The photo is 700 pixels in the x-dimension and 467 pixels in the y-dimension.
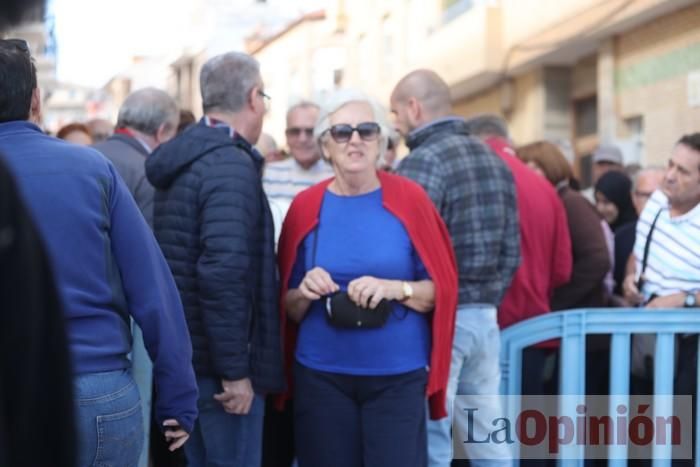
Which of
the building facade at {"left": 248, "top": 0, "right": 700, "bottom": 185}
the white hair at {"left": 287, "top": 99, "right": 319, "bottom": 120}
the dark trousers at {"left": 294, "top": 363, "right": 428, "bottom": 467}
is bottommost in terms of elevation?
the dark trousers at {"left": 294, "top": 363, "right": 428, "bottom": 467}

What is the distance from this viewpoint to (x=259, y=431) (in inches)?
174

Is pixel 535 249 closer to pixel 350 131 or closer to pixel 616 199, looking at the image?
pixel 350 131

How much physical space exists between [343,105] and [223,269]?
907 millimetres

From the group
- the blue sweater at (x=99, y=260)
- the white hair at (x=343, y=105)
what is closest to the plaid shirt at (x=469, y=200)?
the white hair at (x=343, y=105)

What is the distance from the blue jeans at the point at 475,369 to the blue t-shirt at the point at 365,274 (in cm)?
65

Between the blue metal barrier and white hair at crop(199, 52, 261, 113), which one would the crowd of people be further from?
the blue metal barrier

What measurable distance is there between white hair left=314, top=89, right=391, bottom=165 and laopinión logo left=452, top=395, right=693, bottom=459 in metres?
1.38

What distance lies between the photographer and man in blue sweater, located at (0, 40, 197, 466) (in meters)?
3.04

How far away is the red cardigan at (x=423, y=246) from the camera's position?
4.41m

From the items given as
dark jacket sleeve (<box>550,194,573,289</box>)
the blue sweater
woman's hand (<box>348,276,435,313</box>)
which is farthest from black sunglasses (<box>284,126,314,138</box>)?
the blue sweater

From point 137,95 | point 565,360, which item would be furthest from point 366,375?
point 137,95

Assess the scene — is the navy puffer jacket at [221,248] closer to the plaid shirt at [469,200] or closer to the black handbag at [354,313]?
the black handbag at [354,313]

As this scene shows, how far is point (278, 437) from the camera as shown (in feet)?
16.7

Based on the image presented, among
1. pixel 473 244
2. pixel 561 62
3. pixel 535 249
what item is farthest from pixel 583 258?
pixel 561 62
